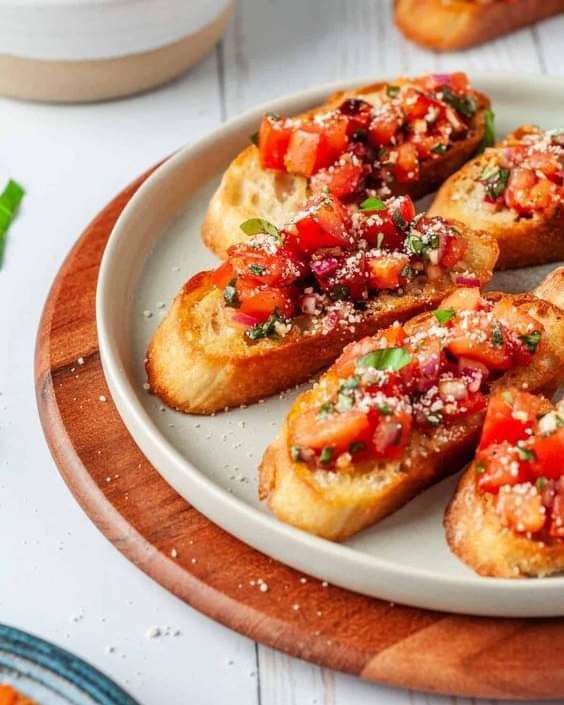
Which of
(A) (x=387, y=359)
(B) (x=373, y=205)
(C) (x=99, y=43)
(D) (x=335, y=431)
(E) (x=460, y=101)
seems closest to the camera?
(D) (x=335, y=431)

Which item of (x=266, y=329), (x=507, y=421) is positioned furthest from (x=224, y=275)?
(x=507, y=421)

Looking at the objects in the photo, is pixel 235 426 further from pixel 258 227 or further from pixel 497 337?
pixel 497 337

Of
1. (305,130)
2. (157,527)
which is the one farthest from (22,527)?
(305,130)

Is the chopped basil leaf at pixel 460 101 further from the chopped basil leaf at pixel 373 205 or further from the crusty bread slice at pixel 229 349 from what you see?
the crusty bread slice at pixel 229 349

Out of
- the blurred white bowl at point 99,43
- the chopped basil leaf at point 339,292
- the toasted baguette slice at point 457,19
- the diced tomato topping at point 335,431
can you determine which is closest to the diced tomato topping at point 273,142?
the chopped basil leaf at point 339,292

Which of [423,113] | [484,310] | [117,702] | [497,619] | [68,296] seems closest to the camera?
[117,702]

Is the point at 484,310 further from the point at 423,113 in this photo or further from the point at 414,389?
the point at 423,113
